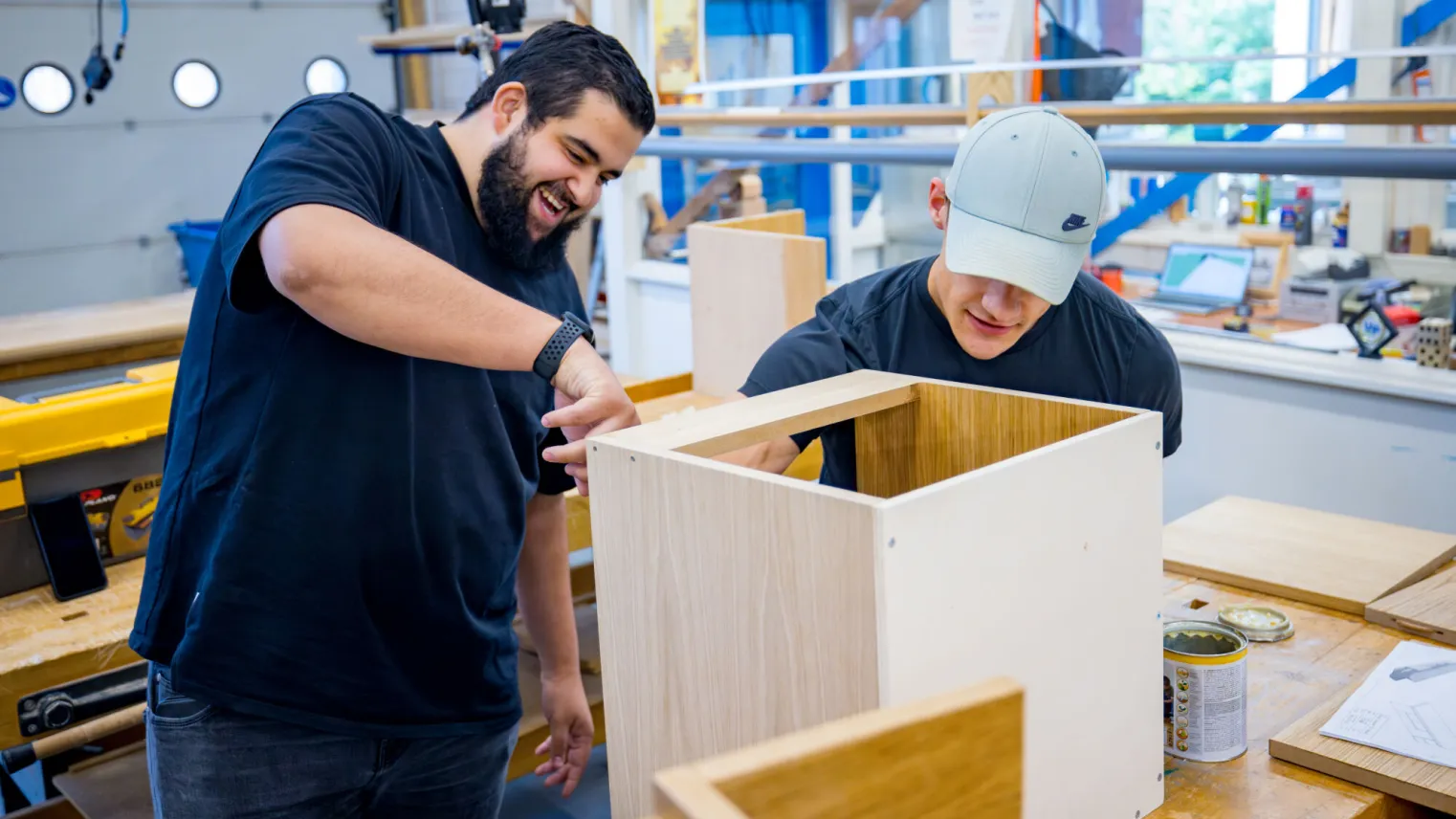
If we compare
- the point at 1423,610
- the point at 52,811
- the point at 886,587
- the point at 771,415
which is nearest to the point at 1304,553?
the point at 1423,610

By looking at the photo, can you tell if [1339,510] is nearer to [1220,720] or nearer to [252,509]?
[1220,720]

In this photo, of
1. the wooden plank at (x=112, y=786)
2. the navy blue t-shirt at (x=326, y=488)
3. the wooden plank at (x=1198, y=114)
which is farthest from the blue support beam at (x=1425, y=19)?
the wooden plank at (x=112, y=786)

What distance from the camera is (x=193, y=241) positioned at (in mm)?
5766

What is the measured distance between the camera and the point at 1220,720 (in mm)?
1114

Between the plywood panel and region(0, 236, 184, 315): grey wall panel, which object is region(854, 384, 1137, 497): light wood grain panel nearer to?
the plywood panel

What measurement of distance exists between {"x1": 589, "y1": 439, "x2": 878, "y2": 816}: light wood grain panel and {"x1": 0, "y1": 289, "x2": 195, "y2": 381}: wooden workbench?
3079 millimetres

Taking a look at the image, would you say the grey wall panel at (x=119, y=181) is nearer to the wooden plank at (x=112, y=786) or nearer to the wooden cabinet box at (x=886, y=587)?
the wooden plank at (x=112, y=786)

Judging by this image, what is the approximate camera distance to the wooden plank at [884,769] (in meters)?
0.56

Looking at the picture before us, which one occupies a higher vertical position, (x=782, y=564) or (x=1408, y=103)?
(x=1408, y=103)

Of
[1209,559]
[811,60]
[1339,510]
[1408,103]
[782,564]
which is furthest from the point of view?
[811,60]

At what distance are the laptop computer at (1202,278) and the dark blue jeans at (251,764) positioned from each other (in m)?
2.65

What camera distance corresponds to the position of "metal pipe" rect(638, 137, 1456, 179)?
193 cm

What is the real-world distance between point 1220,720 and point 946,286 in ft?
1.63

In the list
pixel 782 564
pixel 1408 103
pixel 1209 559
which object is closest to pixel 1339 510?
pixel 1408 103
